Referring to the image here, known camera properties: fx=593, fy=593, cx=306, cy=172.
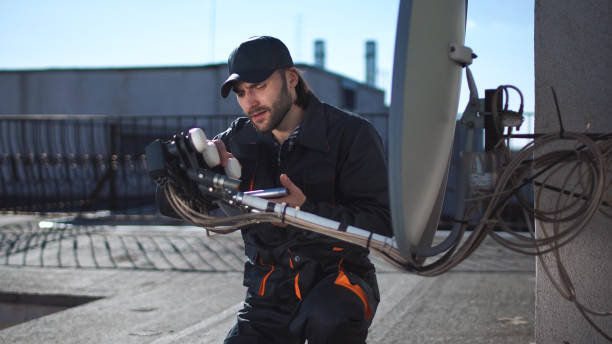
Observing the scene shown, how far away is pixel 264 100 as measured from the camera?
248 centimetres

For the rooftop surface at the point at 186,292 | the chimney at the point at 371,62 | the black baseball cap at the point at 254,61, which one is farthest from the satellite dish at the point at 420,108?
the chimney at the point at 371,62

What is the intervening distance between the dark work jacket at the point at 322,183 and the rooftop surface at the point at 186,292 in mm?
1776

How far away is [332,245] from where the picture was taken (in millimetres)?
2387

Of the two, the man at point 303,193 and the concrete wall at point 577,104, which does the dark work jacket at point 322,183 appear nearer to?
the man at point 303,193

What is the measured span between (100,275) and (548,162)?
5.27m

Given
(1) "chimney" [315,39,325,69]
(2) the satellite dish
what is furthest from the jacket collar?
(1) "chimney" [315,39,325,69]

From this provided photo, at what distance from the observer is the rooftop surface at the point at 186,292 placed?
4.15 meters

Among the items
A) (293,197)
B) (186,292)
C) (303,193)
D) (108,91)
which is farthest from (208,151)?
(108,91)

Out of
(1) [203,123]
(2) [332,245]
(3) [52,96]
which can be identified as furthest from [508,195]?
(3) [52,96]

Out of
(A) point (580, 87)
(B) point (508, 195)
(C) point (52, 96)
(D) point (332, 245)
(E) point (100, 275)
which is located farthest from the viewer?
(C) point (52, 96)

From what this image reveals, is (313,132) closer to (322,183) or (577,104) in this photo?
(322,183)

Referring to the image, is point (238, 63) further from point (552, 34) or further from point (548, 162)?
point (552, 34)

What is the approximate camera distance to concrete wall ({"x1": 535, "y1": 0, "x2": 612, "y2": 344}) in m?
2.84

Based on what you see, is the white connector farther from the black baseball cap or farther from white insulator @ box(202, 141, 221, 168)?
the black baseball cap
